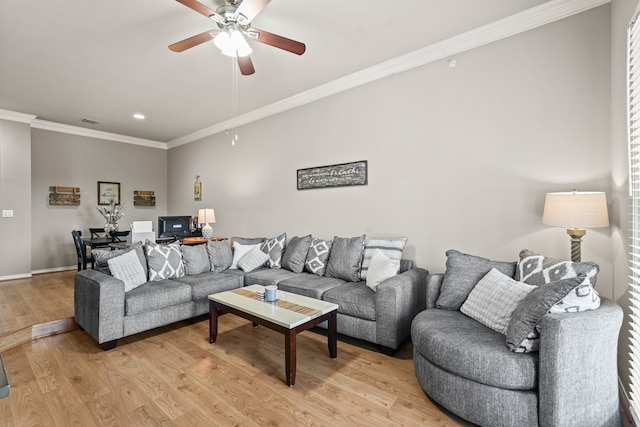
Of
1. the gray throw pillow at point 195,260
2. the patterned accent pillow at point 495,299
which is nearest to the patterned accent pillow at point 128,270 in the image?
the gray throw pillow at point 195,260

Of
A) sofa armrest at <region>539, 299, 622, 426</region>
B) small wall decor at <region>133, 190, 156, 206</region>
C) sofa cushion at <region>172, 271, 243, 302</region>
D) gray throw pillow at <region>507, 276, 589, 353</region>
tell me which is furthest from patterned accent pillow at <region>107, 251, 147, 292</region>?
small wall decor at <region>133, 190, 156, 206</region>

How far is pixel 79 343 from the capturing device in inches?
113

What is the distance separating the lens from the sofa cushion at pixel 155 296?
2850 mm

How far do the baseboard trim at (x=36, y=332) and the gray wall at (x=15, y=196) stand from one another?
3.13 meters

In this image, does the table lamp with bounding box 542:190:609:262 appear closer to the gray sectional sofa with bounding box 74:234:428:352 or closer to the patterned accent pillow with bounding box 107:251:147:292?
the gray sectional sofa with bounding box 74:234:428:352

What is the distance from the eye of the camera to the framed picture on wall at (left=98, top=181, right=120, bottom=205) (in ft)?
20.6

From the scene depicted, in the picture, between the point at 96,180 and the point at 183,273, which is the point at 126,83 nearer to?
the point at 183,273

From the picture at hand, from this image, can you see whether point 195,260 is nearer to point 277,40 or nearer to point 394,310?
point 394,310

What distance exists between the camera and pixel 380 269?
2.90 metres

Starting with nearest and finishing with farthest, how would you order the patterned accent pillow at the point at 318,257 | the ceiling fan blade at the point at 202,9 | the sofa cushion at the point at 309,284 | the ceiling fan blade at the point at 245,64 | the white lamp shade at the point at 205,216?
the ceiling fan blade at the point at 202,9 → the ceiling fan blade at the point at 245,64 → the sofa cushion at the point at 309,284 → the patterned accent pillow at the point at 318,257 → the white lamp shade at the point at 205,216

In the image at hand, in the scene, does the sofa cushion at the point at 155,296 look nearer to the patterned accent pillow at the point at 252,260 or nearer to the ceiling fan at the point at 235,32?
the patterned accent pillow at the point at 252,260

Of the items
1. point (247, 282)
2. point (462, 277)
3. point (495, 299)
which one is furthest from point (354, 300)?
point (247, 282)

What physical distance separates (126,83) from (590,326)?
196 inches

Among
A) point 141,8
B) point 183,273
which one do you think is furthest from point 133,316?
point 141,8
